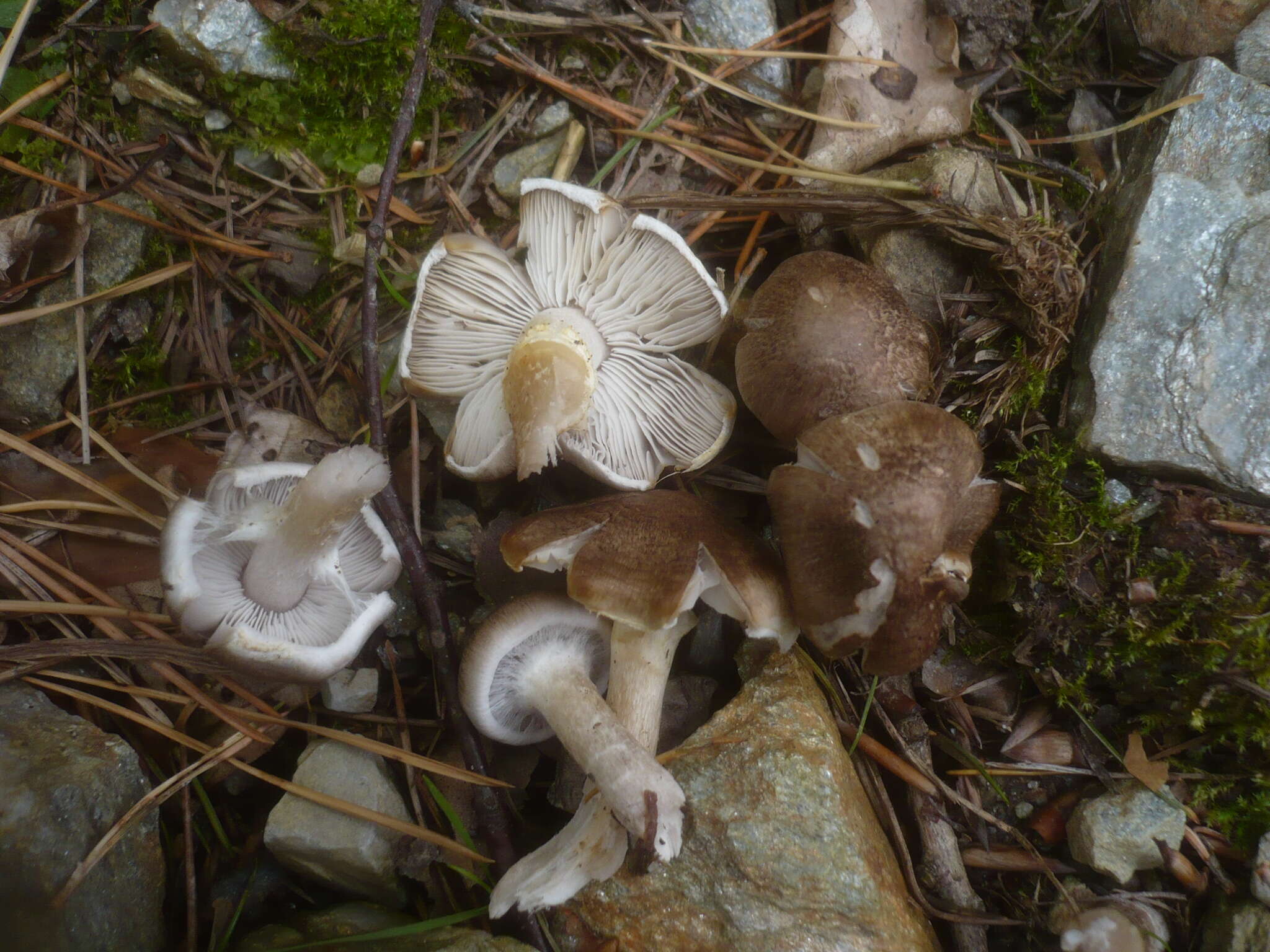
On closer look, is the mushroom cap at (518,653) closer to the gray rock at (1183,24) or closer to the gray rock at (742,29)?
the gray rock at (742,29)

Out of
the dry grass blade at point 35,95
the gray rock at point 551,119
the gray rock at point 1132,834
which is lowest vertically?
the gray rock at point 1132,834

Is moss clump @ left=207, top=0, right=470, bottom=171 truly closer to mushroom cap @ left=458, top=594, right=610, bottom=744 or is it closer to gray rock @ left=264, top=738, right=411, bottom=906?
mushroom cap @ left=458, top=594, right=610, bottom=744

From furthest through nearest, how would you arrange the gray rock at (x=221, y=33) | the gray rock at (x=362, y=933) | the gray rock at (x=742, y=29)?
the gray rock at (x=742, y=29)
the gray rock at (x=221, y=33)
the gray rock at (x=362, y=933)

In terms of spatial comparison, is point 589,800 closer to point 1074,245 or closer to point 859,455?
point 859,455

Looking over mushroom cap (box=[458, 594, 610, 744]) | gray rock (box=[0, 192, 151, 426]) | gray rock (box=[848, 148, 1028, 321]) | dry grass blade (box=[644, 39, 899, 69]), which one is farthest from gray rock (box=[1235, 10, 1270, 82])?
gray rock (box=[0, 192, 151, 426])

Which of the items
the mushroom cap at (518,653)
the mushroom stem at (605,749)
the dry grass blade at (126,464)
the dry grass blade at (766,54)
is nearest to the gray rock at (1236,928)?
the mushroom stem at (605,749)

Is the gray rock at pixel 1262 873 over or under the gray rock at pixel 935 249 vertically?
under
